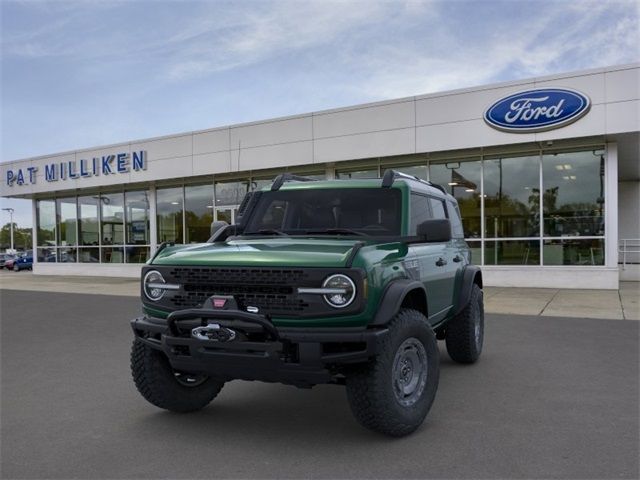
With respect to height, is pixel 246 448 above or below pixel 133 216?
below

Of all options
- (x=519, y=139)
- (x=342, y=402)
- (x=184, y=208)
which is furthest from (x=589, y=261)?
(x=184, y=208)

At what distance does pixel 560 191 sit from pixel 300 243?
12.5m

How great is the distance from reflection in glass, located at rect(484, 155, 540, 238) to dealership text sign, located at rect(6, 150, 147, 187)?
12.8m

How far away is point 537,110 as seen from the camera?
13961 millimetres

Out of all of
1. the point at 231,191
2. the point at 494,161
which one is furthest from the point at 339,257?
the point at 231,191

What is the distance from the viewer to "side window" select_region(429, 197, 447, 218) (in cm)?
563

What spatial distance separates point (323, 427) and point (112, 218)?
21.5m

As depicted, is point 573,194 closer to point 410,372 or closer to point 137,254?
point 410,372

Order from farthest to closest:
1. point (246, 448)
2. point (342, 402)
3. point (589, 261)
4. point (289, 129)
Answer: point (289, 129) < point (589, 261) < point (342, 402) < point (246, 448)

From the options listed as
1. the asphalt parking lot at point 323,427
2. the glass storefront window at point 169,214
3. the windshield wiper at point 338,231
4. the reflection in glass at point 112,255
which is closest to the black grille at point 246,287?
the asphalt parking lot at point 323,427

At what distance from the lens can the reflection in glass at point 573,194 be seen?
1434 cm

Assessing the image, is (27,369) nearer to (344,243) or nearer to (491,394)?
(344,243)

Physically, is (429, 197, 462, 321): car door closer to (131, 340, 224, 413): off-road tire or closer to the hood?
the hood

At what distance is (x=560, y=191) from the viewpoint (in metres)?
14.8
